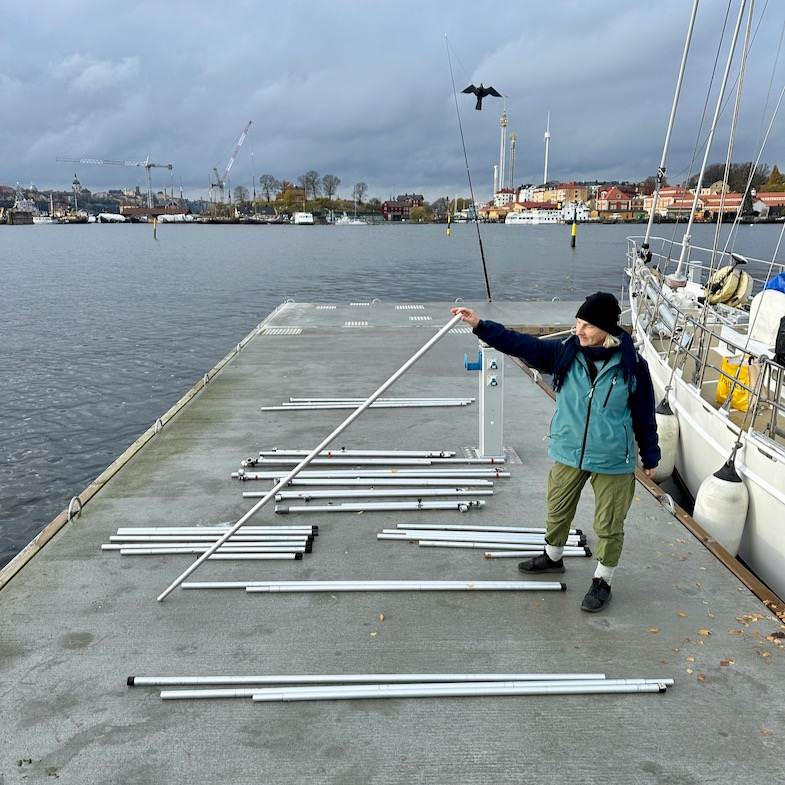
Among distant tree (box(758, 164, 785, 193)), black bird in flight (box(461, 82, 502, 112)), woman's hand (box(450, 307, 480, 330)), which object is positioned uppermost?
black bird in flight (box(461, 82, 502, 112))

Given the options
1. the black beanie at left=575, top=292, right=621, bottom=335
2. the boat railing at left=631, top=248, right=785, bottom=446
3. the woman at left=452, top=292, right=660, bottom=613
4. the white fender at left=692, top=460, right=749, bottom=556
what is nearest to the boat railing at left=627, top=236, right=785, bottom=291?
the boat railing at left=631, top=248, right=785, bottom=446

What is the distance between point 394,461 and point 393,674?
3.39m

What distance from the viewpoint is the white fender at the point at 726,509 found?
5.65m

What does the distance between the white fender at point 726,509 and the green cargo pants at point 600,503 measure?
195 cm

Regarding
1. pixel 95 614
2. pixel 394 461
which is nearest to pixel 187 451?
pixel 394 461

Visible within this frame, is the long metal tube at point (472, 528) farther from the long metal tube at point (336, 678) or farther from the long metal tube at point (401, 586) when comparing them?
the long metal tube at point (336, 678)

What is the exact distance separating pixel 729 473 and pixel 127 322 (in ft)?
79.6

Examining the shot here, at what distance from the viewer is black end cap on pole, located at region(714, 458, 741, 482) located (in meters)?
5.74

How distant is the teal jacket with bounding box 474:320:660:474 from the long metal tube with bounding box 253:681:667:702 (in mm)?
1259

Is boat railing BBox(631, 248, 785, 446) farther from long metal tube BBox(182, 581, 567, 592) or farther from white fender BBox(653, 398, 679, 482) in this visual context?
long metal tube BBox(182, 581, 567, 592)

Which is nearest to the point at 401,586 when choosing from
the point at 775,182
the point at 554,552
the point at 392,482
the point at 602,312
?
the point at 554,552

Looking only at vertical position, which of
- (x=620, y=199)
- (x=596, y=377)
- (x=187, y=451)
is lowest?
(x=620, y=199)

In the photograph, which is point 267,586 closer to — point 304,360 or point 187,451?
point 187,451

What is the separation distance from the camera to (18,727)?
3398 mm
